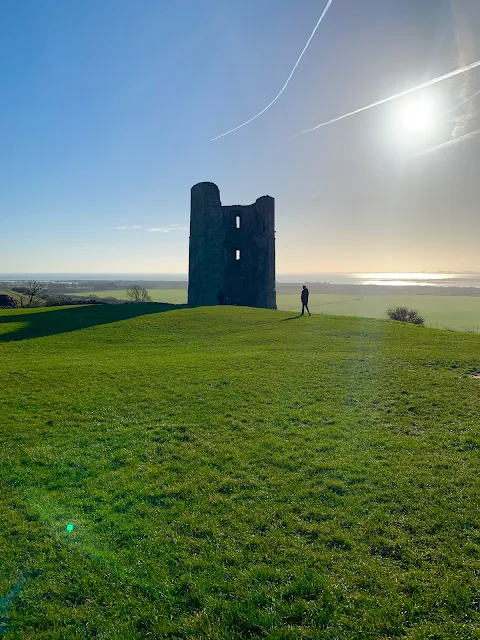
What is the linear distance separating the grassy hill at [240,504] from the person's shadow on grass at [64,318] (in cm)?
946

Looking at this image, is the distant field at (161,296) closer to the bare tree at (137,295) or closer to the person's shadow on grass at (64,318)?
the bare tree at (137,295)

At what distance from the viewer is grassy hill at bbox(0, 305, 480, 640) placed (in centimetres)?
464

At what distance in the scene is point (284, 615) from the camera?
458 cm

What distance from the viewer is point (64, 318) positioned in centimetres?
2802

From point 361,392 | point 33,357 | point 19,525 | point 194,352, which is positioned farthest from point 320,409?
point 33,357

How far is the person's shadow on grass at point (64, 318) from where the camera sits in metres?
23.5

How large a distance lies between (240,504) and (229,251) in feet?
137

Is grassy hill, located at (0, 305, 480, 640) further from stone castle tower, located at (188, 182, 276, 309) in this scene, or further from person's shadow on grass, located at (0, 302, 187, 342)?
stone castle tower, located at (188, 182, 276, 309)

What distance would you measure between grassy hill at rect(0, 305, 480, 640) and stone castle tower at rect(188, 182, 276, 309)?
30417 mm

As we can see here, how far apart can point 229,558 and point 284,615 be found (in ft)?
3.69

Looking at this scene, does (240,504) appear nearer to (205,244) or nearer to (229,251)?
(205,244)

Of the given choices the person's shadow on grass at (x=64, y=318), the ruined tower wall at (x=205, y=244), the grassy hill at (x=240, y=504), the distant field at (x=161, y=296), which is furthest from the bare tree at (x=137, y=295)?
the grassy hill at (x=240, y=504)

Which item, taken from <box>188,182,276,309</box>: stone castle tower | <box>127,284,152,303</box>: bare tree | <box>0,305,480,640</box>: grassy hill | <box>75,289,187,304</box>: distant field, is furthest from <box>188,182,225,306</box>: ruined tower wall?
<box>75,289,187,304</box>: distant field

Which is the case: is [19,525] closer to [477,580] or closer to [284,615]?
[284,615]
